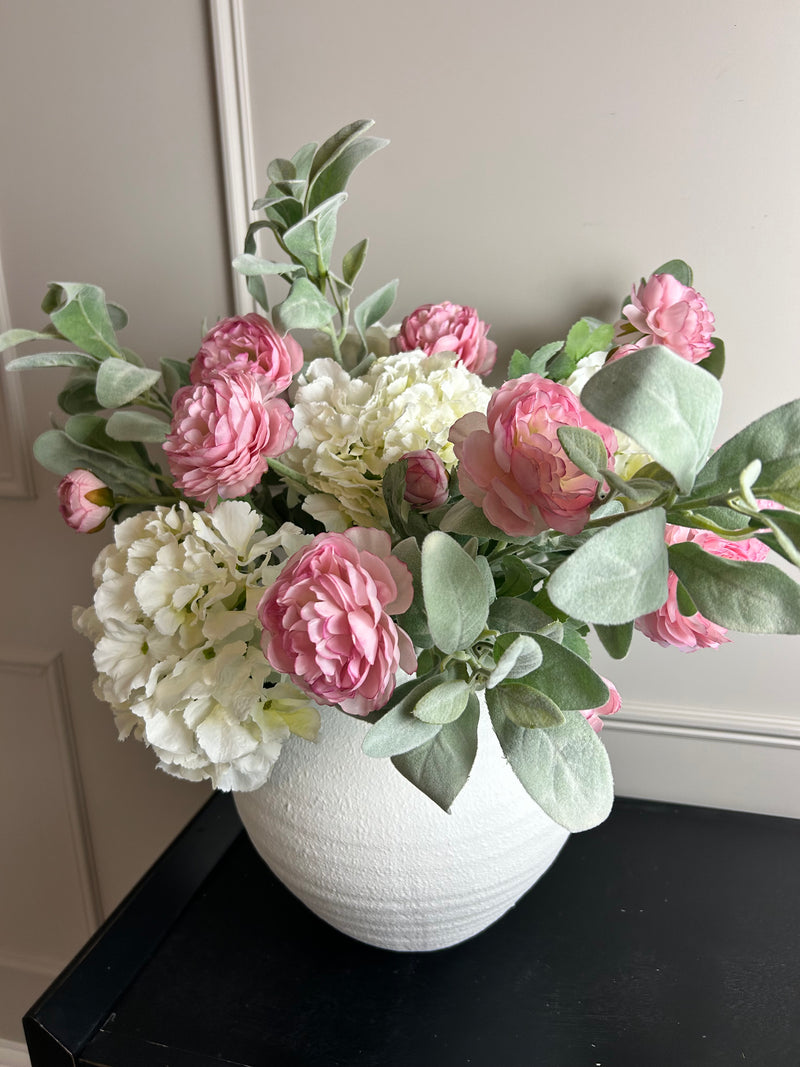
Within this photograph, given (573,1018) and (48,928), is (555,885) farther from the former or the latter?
(48,928)

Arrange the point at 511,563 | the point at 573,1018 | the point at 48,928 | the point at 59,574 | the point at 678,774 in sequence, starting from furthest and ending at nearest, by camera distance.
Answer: the point at 48,928
the point at 59,574
the point at 678,774
the point at 573,1018
the point at 511,563

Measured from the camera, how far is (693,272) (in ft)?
2.39

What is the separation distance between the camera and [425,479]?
46 centimetres

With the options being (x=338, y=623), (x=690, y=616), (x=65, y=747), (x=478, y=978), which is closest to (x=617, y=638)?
(x=690, y=616)

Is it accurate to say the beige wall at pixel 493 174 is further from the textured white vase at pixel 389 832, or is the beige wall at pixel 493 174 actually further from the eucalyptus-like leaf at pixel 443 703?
the eucalyptus-like leaf at pixel 443 703

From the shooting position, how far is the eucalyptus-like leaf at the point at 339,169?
21.5 inches

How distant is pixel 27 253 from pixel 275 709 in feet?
2.12

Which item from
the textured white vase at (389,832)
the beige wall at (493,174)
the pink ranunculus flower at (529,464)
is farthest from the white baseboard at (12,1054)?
the pink ranunculus flower at (529,464)

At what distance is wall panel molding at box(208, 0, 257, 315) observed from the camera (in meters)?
0.75

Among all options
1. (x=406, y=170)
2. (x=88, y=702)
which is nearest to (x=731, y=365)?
(x=406, y=170)

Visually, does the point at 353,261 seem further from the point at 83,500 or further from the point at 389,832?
the point at 389,832

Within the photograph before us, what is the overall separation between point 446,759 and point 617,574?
163 mm

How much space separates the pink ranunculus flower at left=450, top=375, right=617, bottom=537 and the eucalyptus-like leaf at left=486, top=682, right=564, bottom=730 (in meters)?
0.08

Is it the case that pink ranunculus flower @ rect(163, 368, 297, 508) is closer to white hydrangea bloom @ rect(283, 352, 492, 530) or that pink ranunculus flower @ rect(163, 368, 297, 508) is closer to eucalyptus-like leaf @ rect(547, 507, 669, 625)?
white hydrangea bloom @ rect(283, 352, 492, 530)
